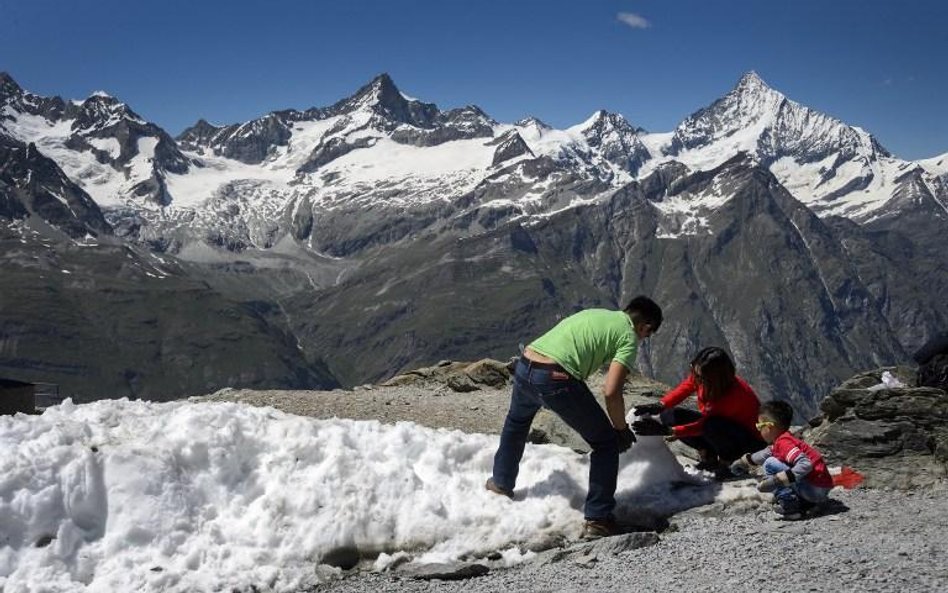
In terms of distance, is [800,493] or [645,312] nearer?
[800,493]

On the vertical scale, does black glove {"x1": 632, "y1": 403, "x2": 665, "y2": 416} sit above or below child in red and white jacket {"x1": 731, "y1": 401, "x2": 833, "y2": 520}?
above

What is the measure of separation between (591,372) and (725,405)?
2.89 metres

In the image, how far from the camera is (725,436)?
1474 centimetres

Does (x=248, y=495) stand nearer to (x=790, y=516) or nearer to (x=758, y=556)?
(x=758, y=556)

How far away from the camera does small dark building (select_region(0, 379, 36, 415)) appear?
2112 cm

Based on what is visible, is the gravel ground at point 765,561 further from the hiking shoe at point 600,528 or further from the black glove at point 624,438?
the black glove at point 624,438

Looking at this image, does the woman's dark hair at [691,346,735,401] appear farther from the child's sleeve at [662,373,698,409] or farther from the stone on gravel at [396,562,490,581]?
the stone on gravel at [396,562,490,581]

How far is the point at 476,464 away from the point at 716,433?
3795mm

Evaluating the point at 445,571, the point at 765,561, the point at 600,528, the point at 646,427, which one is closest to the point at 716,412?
the point at 646,427

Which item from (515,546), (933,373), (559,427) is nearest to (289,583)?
(515,546)

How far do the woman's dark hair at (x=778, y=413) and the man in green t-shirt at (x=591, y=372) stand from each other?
222cm

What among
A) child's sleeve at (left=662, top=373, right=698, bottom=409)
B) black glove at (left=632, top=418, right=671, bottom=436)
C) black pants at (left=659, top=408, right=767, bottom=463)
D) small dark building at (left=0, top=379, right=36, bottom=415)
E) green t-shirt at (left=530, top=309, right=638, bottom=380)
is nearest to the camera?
green t-shirt at (left=530, top=309, right=638, bottom=380)

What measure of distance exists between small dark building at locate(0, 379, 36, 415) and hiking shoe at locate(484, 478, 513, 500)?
12308mm

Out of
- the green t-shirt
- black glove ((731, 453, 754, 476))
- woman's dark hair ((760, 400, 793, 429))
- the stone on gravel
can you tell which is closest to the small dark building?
the stone on gravel
